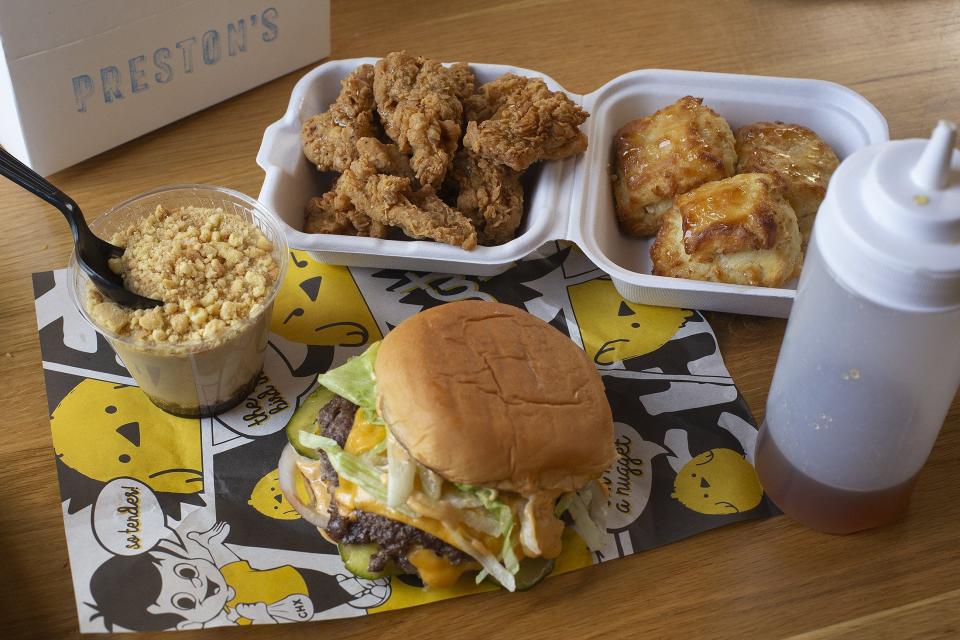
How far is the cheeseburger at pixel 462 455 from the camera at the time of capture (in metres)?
1.44

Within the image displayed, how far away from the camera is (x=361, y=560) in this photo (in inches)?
59.1

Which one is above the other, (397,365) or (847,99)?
(847,99)

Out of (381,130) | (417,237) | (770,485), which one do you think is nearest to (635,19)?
(381,130)

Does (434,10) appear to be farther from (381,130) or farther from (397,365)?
(397,365)

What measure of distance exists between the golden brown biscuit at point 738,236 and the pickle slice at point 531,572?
0.67 m

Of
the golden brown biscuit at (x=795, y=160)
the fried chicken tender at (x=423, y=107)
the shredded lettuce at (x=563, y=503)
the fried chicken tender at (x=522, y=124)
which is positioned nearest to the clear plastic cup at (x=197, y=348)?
the fried chicken tender at (x=423, y=107)

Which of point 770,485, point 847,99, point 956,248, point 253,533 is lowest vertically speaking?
point 253,533

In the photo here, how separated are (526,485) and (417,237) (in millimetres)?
589

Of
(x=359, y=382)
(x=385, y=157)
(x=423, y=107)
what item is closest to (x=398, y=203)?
(x=385, y=157)

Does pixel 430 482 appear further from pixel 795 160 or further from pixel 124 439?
pixel 795 160

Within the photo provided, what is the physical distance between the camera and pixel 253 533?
156cm

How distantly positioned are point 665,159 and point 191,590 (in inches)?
50.2

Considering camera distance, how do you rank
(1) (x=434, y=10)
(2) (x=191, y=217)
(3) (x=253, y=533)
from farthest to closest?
1. (1) (x=434, y=10)
2. (2) (x=191, y=217)
3. (3) (x=253, y=533)

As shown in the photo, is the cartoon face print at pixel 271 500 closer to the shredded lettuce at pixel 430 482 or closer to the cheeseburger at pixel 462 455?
the cheeseburger at pixel 462 455
